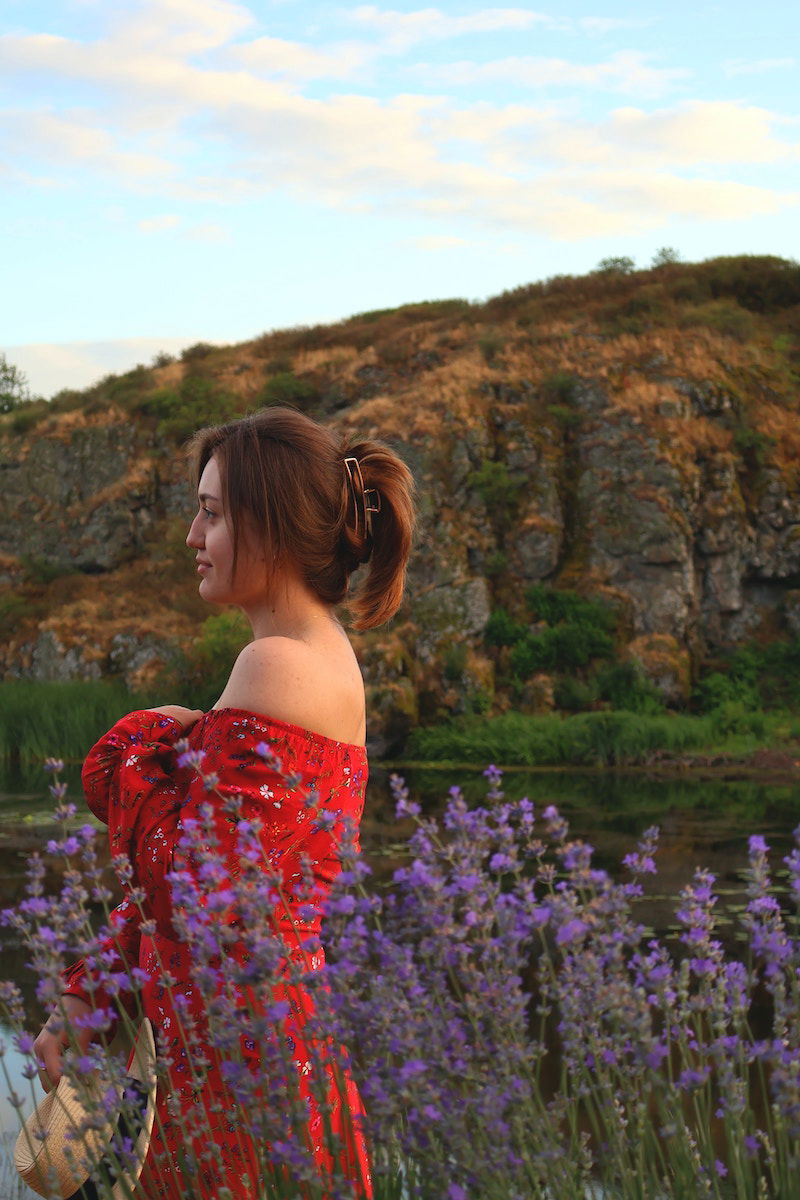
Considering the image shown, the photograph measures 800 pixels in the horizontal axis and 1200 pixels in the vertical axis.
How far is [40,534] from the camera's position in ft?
99.0

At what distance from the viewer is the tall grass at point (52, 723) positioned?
664 inches

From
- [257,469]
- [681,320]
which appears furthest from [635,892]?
[681,320]

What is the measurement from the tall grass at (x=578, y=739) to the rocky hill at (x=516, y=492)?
2.51ft

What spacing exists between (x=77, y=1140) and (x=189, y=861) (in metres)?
0.44

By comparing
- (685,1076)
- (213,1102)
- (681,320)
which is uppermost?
(681,320)

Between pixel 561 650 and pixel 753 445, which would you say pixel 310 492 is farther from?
pixel 753 445

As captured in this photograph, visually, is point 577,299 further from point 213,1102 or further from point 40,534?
point 213,1102

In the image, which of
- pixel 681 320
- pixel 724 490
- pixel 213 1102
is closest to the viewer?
pixel 213 1102

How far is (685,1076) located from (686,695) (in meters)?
18.8

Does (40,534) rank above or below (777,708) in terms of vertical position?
above

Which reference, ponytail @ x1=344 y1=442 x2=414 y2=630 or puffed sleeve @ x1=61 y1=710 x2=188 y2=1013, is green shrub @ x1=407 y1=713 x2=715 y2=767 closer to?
ponytail @ x1=344 y1=442 x2=414 y2=630

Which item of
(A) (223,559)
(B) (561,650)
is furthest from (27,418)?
(A) (223,559)

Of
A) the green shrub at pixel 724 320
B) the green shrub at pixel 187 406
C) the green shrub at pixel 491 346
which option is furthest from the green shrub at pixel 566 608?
the green shrub at pixel 187 406

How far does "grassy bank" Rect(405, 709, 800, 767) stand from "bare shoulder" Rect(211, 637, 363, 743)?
1479 centimetres
